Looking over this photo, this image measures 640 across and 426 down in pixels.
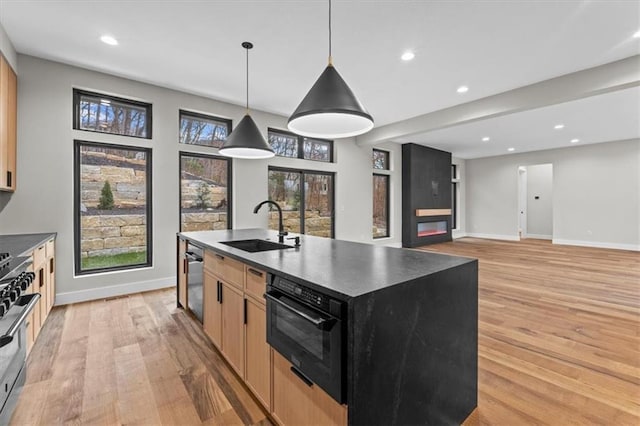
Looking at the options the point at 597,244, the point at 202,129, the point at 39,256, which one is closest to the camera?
the point at 39,256

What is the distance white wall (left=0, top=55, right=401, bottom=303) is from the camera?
3.51m

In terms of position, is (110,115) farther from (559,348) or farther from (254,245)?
(559,348)

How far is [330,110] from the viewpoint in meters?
1.83

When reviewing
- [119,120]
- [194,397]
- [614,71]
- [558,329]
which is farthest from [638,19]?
[119,120]

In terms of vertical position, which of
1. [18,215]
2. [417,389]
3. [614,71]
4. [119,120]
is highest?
[614,71]

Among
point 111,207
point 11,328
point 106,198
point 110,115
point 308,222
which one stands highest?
point 110,115

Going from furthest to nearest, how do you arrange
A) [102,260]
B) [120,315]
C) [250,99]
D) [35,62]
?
[250,99] → [102,260] → [35,62] → [120,315]

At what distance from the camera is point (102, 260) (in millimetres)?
4102

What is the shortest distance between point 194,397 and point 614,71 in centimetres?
569

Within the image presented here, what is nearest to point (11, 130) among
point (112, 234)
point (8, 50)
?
point (8, 50)

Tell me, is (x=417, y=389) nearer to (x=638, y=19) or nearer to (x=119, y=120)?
(x=638, y=19)

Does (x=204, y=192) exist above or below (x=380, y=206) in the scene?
above

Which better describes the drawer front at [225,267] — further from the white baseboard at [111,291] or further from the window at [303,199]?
the window at [303,199]

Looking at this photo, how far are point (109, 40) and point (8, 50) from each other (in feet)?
3.42
